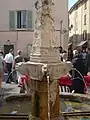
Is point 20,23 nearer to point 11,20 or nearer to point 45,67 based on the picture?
point 11,20

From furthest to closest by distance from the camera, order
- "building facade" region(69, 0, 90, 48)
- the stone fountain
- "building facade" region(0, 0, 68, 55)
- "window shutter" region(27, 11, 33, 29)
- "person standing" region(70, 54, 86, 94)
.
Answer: "building facade" region(69, 0, 90, 48), "window shutter" region(27, 11, 33, 29), "building facade" region(0, 0, 68, 55), "person standing" region(70, 54, 86, 94), the stone fountain

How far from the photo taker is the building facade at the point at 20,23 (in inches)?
1120

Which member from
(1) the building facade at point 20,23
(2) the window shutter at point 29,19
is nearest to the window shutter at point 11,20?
(1) the building facade at point 20,23

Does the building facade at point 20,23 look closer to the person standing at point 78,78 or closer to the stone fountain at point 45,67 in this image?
the person standing at point 78,78

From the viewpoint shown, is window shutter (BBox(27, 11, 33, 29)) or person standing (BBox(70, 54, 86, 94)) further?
window shutter (BBox(27, 11, 33, 29))

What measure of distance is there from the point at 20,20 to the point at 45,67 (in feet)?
75.6

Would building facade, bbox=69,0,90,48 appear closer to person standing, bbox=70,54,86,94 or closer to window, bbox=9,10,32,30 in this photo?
window, bbox=9,10,32,30

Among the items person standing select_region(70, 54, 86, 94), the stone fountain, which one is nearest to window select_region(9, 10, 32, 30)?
person standing select_region(70, 54, 86, 94)

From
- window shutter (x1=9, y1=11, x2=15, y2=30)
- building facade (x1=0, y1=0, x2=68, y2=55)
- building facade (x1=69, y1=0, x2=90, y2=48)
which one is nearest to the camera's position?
building facade (x1=0, y1=0, x2=68, y2=55)

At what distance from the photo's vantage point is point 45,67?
6.58m

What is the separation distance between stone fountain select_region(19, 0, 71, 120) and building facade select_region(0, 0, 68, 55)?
833 inches

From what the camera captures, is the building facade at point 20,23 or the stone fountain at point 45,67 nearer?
the stone fountain at point 45,67

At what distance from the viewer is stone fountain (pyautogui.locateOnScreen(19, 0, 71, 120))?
21.9ft

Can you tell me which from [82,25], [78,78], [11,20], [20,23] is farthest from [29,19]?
[82,25]
